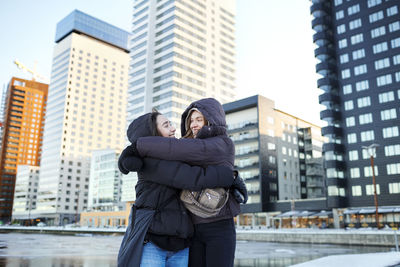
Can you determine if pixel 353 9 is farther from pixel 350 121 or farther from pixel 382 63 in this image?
pixel 350 121

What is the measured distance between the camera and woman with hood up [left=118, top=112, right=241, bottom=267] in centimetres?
277

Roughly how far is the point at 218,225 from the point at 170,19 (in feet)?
344

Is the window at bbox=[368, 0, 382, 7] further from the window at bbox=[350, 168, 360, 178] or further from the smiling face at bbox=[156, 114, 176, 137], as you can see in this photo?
the smiling face at bbox=[156, 114, 176, 137]

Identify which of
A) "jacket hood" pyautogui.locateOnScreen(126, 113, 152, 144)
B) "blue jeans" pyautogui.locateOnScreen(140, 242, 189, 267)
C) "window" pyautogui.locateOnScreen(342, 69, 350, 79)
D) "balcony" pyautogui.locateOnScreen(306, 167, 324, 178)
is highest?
"window" pyautogui.locateOnScreen(342, 69, 350, 79)

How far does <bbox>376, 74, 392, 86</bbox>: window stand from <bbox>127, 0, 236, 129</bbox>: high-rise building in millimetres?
47712

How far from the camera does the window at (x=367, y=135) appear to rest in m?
60.8

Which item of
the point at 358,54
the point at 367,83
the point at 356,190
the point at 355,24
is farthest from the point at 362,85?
the point at 356,190

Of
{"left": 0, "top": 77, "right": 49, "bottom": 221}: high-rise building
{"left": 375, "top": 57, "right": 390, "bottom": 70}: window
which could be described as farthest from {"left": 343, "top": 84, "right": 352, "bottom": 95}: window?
{"left": 0, "top": 77, "right": 49, "bottom": 221}: high-rise building

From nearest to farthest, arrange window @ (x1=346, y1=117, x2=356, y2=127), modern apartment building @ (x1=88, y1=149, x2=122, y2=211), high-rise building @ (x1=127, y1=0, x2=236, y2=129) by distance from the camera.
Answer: window @ (x1=346, y1=117, x2=356, y2=127) < high-rise building @ (x1=127, y1=0, x2=236, y2=129) < modern apartment building @ (x1=88, y1=149, x2=122, y2=211)

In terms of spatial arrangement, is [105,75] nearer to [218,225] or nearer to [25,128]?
[25,128]

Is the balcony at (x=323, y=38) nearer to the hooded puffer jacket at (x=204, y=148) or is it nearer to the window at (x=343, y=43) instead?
the window at (x=343, y=43)

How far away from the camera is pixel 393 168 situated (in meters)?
57.2

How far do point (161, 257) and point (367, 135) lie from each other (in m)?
65.5

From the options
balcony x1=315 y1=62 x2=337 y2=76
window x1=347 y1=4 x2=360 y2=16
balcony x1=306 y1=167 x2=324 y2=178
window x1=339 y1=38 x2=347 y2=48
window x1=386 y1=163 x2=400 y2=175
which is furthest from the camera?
balcony x1=306 y1=167 x2=324 y2=178
